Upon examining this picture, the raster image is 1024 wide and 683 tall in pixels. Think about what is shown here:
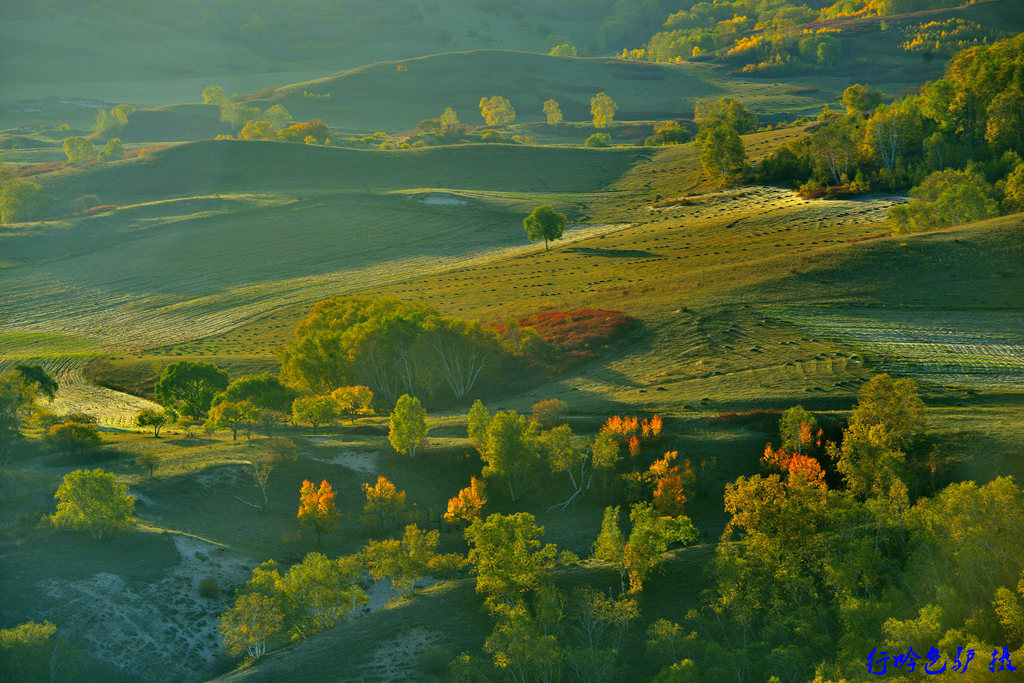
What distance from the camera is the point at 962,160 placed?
444 feet

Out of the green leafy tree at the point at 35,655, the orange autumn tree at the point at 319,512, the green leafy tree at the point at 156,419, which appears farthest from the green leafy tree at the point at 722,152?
the green leafy tree at the point at 35,655

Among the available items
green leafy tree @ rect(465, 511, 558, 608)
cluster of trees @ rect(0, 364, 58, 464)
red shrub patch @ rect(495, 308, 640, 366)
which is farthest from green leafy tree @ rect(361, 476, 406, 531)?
red shrub patch @ rect(495, 308, 640, 366)

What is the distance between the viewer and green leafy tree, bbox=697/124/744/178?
536 feet

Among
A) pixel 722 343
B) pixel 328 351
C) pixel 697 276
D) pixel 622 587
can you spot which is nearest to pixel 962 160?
pixel 697 276

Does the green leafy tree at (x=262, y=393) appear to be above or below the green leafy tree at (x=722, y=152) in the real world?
below

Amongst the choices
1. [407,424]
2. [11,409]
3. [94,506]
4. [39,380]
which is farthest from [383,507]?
[39,380]

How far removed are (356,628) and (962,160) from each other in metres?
136

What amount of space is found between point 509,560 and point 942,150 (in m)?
129

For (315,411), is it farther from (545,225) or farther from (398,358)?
(545,225)

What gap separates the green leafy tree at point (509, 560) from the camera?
147 ft

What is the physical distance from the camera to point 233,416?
69.8 m

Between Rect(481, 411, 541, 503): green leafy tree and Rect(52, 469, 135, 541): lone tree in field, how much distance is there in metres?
25.7

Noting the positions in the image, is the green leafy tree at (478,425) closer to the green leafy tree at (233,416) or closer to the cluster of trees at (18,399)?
the green leafy tree at (233,416)

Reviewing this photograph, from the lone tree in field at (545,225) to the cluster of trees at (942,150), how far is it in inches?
1918
